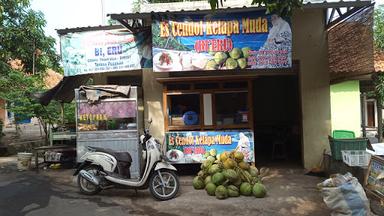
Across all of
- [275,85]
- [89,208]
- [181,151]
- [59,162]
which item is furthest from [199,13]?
[275,85]

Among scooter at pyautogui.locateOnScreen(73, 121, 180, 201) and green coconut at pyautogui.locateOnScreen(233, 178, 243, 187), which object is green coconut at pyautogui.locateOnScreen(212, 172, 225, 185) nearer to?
green coconut at pyautogui.locateOnScreen(233, 178, 243, 187)

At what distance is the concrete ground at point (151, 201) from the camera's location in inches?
261

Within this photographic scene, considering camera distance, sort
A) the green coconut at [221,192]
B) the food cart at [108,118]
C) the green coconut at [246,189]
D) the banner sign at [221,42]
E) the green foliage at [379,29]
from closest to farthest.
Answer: the green coconut at [221,192] → the green coconut at [246,189] → the banner sign at [221,42] → the food cart at [108,118] → the green foliage at [379,29]

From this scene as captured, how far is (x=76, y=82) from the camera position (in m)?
11.6

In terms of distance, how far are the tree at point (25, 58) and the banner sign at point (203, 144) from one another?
5545 mm

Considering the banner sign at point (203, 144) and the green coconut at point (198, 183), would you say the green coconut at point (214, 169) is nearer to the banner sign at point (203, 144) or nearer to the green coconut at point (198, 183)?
the green coconut at point (198, 183)

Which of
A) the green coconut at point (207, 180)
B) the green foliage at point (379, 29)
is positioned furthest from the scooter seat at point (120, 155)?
the green foliage at point (379, 29)

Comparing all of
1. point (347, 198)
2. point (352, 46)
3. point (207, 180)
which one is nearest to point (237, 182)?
point (207, 180)

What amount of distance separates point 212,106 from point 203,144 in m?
0.88

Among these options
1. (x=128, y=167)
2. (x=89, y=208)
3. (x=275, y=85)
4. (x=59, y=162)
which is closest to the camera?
(x=89, y=208)

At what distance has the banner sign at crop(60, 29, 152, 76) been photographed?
29.9 feet

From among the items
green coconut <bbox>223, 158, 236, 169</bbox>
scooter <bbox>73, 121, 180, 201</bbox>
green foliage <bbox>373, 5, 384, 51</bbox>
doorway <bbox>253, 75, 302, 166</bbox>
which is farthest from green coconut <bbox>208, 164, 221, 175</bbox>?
green foliage <bbox>373, 5, 384, 51</bbox>

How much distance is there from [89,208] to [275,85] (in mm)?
9074

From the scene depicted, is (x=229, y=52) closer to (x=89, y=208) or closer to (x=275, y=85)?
(x=89, y=208)
